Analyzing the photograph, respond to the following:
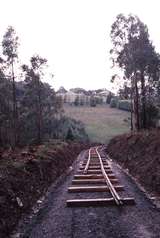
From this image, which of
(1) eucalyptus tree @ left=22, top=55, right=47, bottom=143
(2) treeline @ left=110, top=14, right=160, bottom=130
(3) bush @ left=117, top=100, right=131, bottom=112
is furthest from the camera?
(3) bush @ left=117, top=100, right=131, bottom=112

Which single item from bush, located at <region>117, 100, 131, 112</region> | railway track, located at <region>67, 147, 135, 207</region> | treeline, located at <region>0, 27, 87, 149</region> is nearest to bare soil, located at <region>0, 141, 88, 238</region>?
railway track, located at <region>67, 147, 135, 207</region>

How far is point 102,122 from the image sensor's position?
372ft

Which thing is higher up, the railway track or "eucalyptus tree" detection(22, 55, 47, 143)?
"eucalyptus tree" detection(22, 55, 47, 143)

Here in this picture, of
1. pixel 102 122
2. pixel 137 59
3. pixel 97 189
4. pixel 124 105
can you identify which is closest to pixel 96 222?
pixel 97 189

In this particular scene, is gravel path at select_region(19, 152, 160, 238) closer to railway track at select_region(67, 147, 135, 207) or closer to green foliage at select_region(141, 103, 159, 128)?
railway track at select_region(67, 147, 135, 207)

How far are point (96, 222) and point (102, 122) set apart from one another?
104730 mm

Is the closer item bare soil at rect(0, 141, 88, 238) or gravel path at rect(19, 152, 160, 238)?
gravel path at rect(19, 152, 160, 238)

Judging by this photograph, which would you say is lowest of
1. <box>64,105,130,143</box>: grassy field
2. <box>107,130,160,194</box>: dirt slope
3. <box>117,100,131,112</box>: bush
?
<box>64,105,130,143</box>: grassy field

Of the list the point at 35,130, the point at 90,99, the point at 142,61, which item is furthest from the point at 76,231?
the point at 90,99

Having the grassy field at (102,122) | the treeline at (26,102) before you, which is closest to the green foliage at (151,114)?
the treeline at (26,102)

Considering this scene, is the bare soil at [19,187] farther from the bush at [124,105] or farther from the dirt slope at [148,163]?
the bush at [124,105]

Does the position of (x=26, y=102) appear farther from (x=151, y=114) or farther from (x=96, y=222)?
(x=96, y=222)

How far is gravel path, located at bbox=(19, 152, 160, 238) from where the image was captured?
7.98 meters

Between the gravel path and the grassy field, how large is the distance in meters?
83.7
